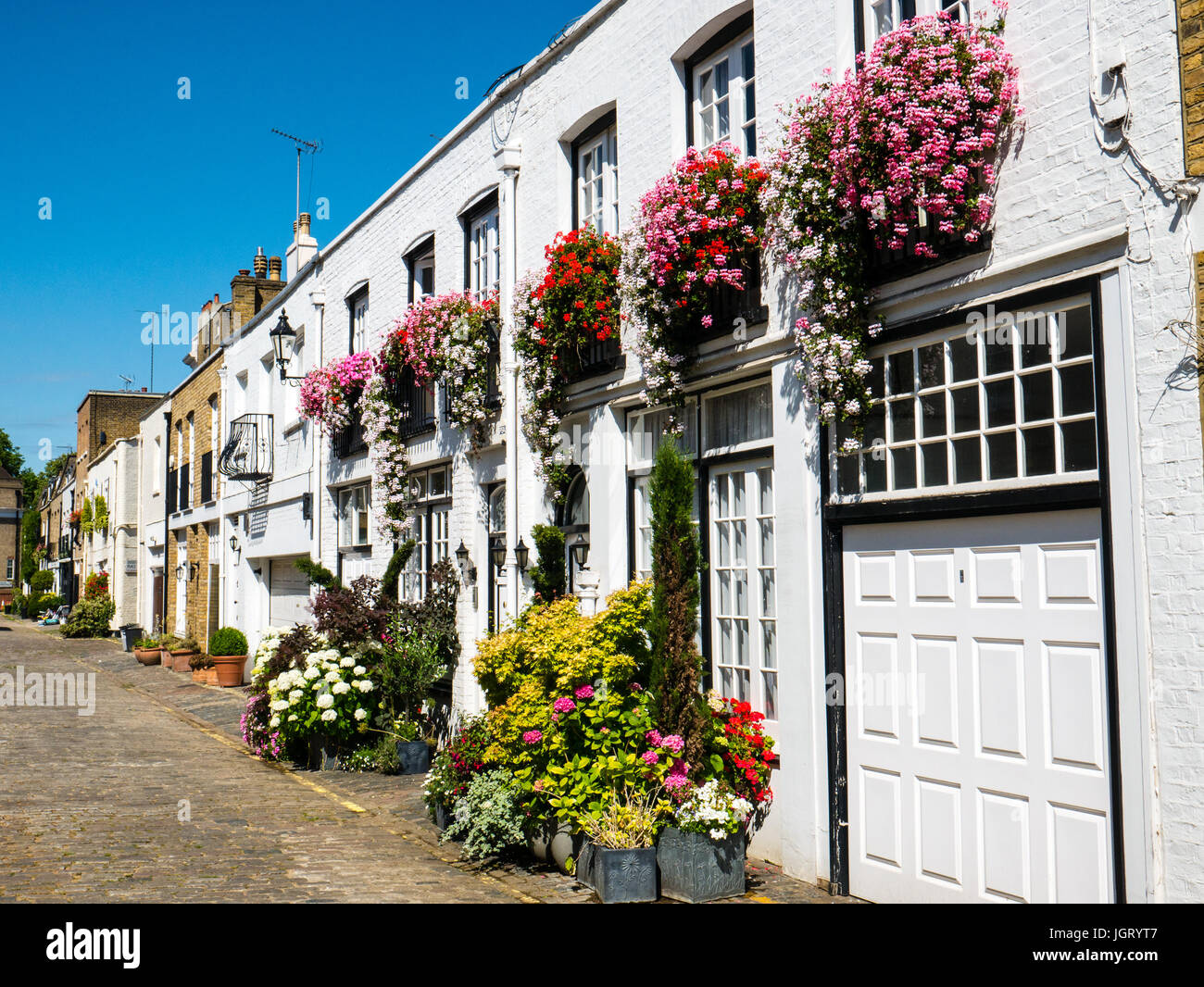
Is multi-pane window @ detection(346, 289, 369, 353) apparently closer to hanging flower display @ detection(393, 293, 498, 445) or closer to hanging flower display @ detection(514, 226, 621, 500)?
hanging flower display @ detection(393, 293, 498, 445)

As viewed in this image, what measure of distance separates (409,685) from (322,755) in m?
1.25

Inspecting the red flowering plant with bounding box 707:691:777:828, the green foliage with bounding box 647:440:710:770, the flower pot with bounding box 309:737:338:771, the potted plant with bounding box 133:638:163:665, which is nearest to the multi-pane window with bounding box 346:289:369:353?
the flower pot with bounding box 309:737:338:771

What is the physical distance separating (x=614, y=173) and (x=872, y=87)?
4.09m

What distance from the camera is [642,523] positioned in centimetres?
916

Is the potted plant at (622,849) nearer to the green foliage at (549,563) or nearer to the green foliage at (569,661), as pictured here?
the green foliage at (569,661)

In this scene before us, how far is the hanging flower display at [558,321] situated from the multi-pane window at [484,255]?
1.38m

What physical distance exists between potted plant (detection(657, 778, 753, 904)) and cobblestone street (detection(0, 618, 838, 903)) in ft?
0.72

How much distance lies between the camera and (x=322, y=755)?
11812mm

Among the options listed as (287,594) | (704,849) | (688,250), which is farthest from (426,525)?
(704,849)

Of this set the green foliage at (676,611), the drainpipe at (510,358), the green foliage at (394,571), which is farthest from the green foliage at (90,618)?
the green foliage at (676,611)

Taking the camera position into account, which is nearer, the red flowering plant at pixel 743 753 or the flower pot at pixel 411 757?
the red flowering plant at pixel 743 753

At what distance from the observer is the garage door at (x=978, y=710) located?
522 centimetres

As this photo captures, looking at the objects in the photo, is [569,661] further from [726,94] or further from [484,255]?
[484,255]

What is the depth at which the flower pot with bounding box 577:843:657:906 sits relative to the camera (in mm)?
6625
